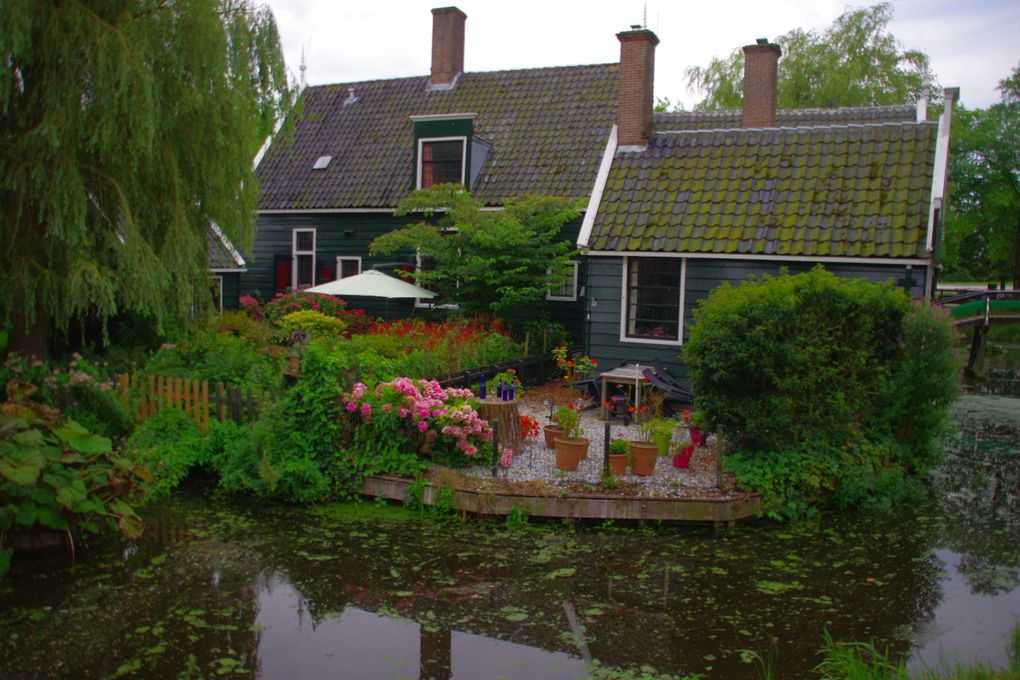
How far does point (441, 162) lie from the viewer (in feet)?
73.2

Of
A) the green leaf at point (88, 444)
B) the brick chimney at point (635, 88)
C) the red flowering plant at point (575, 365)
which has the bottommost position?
the red flowering plant at point (575, 365)

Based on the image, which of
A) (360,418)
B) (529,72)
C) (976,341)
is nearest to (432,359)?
(360,418)

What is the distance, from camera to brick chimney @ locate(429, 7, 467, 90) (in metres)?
24.5

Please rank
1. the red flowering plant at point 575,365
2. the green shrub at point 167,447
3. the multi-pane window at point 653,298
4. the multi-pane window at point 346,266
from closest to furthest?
the green shrub at point 167,447 < the multi-pane window at point 653,298 < the red flowering plant at point 575,365 < the multi-pane window at point 346,266

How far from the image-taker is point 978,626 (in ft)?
22.4

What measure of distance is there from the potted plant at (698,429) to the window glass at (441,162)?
12.5 meters

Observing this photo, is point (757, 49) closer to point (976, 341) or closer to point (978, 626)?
point (976, 341)

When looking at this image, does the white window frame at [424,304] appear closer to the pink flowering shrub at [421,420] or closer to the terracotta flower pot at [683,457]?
the pink flowering shrub at [421,420]

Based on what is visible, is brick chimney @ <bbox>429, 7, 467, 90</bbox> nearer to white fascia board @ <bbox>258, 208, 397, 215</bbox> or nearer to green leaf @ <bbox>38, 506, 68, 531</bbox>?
white fascia board @ <bbox>258, 208, 397, 215</bbox>

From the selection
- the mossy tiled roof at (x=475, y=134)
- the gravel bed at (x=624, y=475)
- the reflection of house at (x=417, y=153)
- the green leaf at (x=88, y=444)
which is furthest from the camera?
the reflection of house at (x=417, y=153)

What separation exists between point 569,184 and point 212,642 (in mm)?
16032

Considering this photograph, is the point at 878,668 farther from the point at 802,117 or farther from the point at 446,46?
the point at 446,46

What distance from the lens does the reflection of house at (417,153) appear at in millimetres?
21438

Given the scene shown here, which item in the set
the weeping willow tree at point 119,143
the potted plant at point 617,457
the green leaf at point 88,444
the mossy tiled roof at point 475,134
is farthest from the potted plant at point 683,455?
the mossy tiled roof at point 475,134
